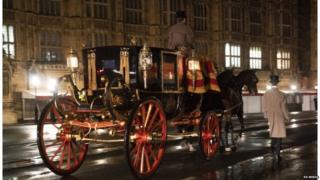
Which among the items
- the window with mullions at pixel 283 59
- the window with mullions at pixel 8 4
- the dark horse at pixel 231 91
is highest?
the window with mullions at pixel 8 4

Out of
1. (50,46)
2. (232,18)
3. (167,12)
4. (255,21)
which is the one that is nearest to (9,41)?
(50,46)

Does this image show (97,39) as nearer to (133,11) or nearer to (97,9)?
(97,9)

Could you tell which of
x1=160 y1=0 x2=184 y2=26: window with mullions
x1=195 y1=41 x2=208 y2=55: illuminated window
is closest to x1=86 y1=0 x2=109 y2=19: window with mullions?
x1=160 y1=0 x2=184 y2=26: window with mullions

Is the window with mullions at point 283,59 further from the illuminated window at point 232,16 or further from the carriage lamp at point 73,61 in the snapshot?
the carriage lamp at point 73,61

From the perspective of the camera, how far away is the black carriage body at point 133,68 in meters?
9.55

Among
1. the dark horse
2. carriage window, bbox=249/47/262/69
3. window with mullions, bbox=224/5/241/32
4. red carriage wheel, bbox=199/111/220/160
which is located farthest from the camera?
carriage window, bbox=249/47/262/69

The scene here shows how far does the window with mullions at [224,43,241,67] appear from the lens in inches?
1511

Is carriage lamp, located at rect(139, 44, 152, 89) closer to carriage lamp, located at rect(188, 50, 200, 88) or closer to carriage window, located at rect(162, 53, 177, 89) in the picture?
carriage window, located at rect(162, 53, 177, 89)

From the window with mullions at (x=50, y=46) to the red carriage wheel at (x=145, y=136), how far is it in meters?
20.8

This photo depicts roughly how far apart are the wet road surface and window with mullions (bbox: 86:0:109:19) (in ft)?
54.7

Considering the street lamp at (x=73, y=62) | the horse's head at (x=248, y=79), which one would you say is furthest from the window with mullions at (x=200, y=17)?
the street lamp at (x=73, y=62)

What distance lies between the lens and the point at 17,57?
2791 cm

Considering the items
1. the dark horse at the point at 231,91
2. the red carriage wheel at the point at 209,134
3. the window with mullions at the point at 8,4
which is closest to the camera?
the red carriage wheel at the point at 209,134

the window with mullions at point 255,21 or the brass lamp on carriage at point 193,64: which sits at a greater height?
the window with mullions at point 255,21
